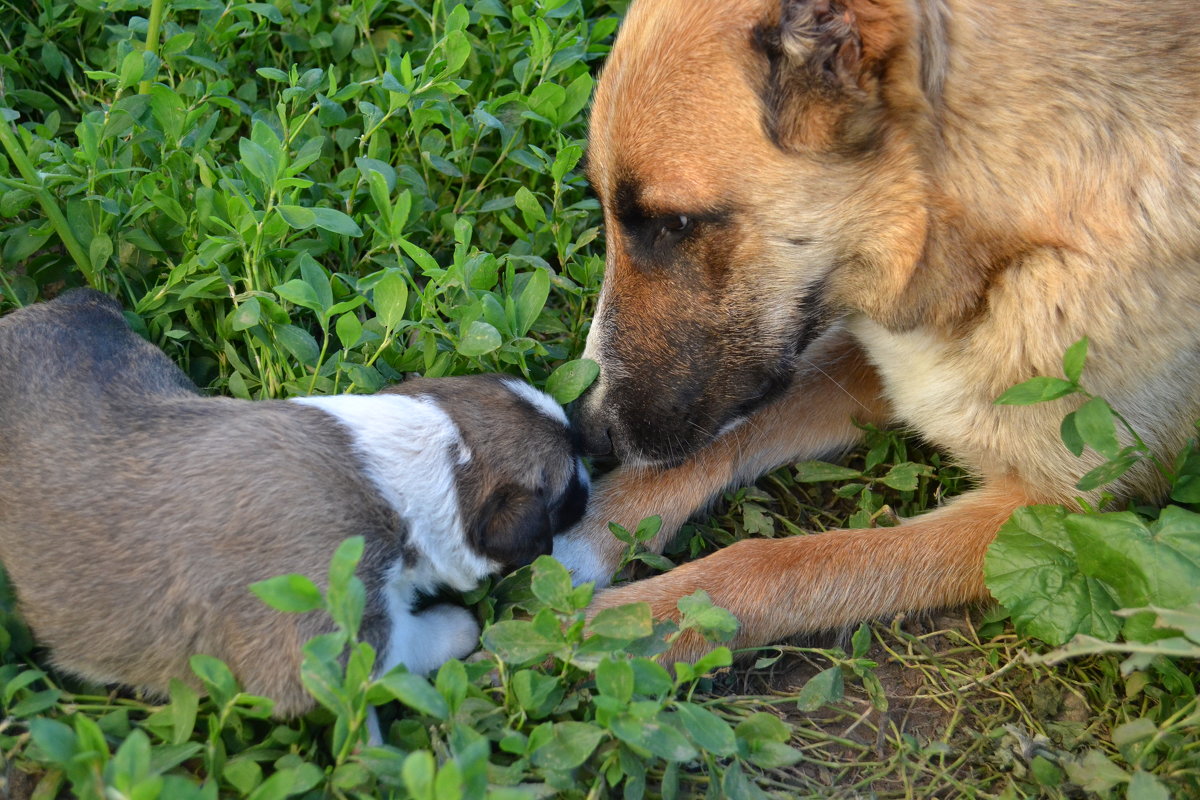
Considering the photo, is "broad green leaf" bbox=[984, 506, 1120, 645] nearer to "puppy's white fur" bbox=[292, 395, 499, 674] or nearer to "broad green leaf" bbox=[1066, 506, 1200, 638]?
"broad green leaf" bbox=[1066, 506, 1200, 638]

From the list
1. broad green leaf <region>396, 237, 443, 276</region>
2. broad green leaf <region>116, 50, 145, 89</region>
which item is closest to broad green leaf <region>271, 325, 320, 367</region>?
broad green leaf <region>396, 237, 443, 276</region>

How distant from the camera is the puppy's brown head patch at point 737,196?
237 centimetres

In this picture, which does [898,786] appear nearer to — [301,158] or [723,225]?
[723,225]

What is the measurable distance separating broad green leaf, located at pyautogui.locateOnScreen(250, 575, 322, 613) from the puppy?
13.1 inches

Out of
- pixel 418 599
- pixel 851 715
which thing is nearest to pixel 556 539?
pixel 418 599

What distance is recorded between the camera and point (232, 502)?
2.23 metres

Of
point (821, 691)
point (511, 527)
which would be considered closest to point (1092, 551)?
point (821, 691)

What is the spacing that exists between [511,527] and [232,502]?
0.61 m

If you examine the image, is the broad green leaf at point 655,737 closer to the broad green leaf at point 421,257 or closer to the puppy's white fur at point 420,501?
the puppy's white fur at point 420,501

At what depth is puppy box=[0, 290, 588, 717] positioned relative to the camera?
220cm

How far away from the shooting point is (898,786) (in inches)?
98.3

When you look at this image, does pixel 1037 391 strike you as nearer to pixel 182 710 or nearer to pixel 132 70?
pixel 182 710

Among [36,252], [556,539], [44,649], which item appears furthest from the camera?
[36,252]

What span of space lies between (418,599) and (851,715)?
107cm
